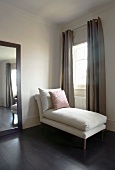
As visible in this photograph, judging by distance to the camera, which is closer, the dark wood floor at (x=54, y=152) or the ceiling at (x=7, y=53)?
the dark wood floor at (x=54, y=152)

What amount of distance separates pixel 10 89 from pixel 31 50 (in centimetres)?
104

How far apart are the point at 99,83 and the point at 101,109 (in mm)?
561

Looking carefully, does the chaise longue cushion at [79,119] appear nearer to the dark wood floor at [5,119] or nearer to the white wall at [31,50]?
the white wall at [31,50]

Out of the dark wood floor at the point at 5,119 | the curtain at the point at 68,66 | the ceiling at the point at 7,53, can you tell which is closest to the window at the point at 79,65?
the curtain at the point at 68,66

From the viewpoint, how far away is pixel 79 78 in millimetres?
3621

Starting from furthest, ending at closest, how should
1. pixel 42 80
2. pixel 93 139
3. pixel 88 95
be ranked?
pixel 42 80 < pixel 88 95 < pixel 93 139

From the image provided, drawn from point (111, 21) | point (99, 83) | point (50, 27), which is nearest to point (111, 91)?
point (99, 83)

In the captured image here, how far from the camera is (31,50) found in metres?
3.19

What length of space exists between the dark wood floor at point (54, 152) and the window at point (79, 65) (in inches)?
54.8

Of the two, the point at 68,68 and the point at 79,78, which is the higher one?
the point at 68,68


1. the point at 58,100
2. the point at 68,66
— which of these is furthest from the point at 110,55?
the point at 58,100

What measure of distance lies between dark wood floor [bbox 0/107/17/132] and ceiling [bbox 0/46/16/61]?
106 centimetres

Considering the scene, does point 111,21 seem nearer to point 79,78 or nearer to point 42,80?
point 79,78

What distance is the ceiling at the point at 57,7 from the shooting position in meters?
2.67
